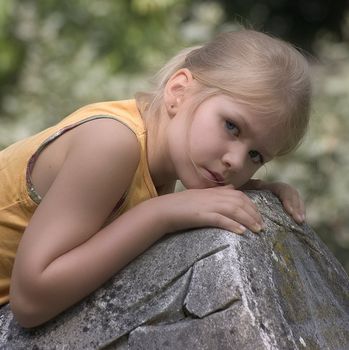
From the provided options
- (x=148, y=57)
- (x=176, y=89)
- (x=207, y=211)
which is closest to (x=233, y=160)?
(x=207, y=211)

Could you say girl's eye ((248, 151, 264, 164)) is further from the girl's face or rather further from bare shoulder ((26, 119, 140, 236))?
bare shoulder ((26, 119, 140, 236))

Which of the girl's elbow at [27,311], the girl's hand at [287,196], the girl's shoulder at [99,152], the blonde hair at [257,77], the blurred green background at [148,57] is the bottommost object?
the blurred green background at [148,57]

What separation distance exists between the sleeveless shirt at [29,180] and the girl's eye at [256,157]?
0.28 m

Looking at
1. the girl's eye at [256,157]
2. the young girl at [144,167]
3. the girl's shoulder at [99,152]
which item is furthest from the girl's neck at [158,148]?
the girl's eye at [256,157]

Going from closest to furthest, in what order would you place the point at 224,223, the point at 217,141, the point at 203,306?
the point at 203,306 → the point at 224,223 → the point at 217,141

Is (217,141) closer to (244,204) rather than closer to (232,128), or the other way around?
(232,128)

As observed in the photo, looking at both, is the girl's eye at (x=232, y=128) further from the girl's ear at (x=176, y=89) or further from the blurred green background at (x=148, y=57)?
the blurred green background at (x=148, y=57)

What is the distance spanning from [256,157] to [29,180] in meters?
0.62

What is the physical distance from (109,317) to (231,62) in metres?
0.76

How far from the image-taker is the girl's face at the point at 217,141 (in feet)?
7.93

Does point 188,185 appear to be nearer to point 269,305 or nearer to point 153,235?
point 153,235

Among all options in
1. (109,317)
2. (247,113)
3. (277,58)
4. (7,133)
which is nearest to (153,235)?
(109,317)

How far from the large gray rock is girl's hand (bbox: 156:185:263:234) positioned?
0.03 meters

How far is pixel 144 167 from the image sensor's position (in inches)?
98.9
